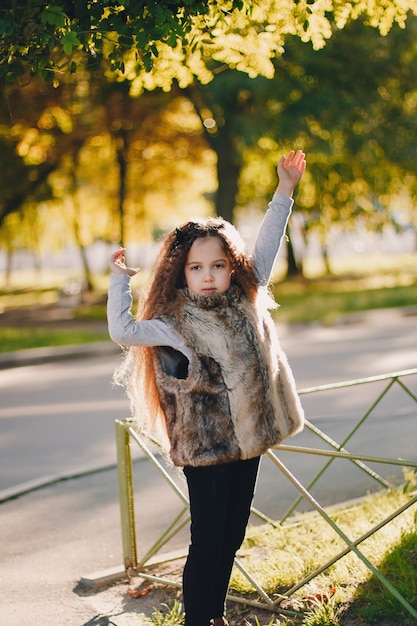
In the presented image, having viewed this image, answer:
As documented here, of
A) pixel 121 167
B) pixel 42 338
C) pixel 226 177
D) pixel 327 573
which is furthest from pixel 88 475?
pixel 121 167

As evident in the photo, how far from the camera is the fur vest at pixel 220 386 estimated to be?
122 inches

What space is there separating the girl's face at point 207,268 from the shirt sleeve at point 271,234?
299 mm

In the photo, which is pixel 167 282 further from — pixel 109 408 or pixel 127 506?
pixel 109 408

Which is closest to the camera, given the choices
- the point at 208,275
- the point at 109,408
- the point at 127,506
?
the point at 208,275

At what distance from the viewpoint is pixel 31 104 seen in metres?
21.7

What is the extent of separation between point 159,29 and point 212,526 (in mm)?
1994

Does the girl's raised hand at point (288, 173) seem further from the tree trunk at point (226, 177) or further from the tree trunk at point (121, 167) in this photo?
the tree trunk at point (121, 167)

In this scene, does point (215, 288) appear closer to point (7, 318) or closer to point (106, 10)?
point (106, 10)

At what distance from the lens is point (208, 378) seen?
10.1 feet

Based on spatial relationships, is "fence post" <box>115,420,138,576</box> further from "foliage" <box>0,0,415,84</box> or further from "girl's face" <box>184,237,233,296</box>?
"foliage" <box>0,0,415,84</box>

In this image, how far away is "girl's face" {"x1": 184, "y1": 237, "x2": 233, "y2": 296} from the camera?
3.20 metres

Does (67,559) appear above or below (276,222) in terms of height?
below

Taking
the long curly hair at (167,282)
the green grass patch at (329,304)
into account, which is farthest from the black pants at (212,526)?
the green grass patch at (329,304)

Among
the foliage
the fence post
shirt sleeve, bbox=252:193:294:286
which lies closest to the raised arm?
shirt sleeve, bbox=252:193:294:286
